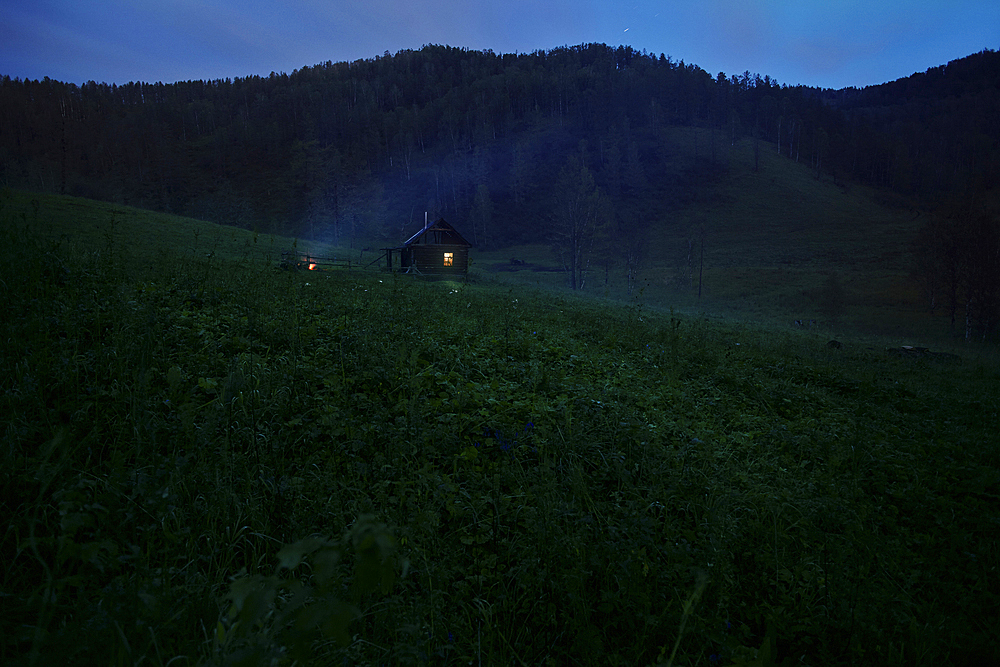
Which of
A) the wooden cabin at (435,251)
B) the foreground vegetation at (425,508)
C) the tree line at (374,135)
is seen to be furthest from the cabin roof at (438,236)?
the tree line at (374,135)

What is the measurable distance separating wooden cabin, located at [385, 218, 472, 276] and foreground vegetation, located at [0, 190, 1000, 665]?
1239 inches

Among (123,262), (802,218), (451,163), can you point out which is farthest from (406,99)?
(123,262)

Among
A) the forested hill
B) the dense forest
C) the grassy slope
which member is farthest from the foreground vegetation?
the forested hill

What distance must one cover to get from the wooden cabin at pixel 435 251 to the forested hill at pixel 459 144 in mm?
22217

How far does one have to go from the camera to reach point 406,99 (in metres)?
138

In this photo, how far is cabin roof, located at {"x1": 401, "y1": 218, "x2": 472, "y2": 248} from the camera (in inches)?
1510

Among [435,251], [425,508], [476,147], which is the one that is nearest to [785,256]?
[435,251]

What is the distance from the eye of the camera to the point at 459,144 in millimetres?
102938

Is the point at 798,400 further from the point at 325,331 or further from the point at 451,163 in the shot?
the point at 451,163

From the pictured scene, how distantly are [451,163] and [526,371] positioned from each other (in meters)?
95.9

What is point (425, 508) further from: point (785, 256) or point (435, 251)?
point (785, 256)

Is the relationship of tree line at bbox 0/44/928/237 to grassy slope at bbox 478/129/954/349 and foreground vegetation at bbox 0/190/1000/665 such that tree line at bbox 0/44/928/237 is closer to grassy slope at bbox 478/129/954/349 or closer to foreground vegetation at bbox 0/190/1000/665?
grassy slope at bbox 478/129/954/349

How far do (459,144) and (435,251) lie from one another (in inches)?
2919

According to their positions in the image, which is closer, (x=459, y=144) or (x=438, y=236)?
(x=438, y=236)
